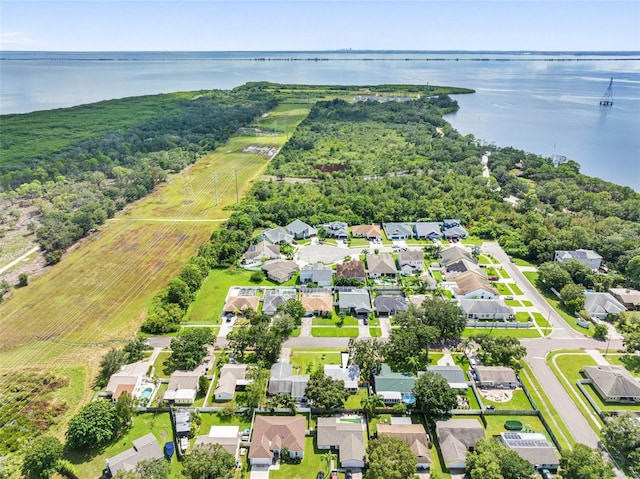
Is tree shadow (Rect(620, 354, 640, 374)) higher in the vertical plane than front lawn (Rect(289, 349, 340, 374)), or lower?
lower

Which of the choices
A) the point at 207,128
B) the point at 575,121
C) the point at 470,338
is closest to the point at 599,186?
the point at 470,338

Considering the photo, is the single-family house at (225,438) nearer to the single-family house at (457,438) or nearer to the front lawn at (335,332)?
the front lawn at (335,332)

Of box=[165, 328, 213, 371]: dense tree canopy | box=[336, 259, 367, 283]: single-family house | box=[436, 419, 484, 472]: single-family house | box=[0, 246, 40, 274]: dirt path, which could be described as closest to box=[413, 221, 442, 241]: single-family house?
box=[336, 259, 367, 283]: single-family house

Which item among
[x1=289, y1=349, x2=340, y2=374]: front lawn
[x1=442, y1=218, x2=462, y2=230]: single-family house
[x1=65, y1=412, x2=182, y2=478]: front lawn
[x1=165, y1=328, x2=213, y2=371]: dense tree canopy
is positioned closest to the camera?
[x1=65, y1=412, x2=182, y2=478]: front lawn

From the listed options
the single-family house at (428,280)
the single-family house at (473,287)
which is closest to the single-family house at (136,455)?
the single-family house at (428,280)

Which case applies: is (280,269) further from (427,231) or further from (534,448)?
(534,448)

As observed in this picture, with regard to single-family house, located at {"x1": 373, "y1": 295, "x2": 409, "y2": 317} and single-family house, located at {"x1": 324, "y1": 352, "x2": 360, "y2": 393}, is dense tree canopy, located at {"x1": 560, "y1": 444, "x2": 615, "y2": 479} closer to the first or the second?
single-family house, located at {"x1": 324, "y1": 352, "x2": 360, "y2": 393}
